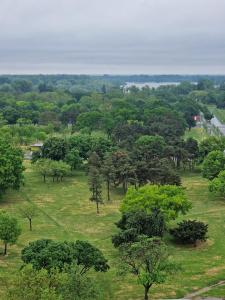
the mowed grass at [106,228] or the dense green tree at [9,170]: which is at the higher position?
the dense green tree at [9,170]

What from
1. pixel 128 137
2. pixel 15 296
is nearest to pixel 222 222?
pixel 15 296

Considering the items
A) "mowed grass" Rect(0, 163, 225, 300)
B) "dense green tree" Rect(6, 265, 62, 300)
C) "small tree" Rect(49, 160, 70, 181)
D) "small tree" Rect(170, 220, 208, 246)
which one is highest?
"dense green tree" Rect(6, 265, 62, 300)

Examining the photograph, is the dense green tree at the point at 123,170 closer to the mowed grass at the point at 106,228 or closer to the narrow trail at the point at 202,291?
the mowed grass at the point at 106,228

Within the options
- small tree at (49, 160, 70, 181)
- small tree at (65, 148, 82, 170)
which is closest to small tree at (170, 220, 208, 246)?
small tree at (49, 160, 70, 181)

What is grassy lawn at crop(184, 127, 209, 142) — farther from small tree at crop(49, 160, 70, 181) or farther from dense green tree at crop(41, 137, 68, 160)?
small tree at crop(49, 160, 70, 181)

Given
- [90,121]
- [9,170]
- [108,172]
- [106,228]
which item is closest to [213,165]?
[108,172]

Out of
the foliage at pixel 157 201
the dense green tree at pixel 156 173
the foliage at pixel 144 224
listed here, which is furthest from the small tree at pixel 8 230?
the dense green tree at pixel 156 173
